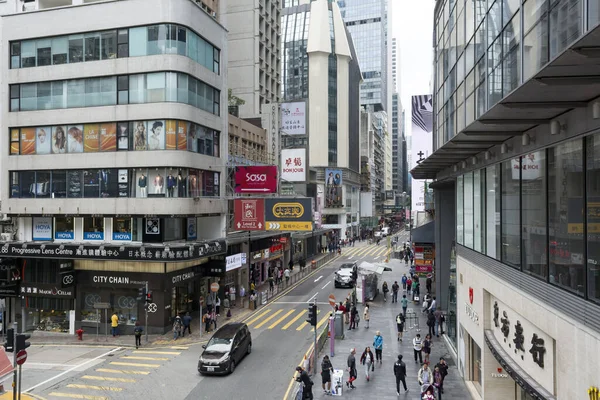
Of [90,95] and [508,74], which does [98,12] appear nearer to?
[90,95]

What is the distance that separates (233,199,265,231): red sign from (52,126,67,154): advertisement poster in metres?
→ 11.6

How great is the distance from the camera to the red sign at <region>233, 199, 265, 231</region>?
108 ft

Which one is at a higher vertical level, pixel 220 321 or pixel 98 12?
pixel 98 12

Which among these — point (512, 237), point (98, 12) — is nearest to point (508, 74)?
point (512, 237)

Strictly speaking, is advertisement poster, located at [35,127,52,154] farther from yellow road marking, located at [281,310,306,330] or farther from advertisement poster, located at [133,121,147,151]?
yellow road marking, located at [281,310,306,330]

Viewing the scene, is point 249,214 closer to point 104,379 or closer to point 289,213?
point 289,213

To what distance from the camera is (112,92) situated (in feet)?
98.2

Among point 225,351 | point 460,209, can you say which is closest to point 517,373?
point 460,209

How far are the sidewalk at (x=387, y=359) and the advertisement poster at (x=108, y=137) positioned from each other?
17861mm

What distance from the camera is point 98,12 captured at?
98.4ft

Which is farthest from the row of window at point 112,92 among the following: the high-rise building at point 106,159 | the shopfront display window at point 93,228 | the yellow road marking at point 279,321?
the yellow road marking at point 279,321

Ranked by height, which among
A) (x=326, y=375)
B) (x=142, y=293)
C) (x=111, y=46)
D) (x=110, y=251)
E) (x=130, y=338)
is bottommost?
(x=130, y=338)

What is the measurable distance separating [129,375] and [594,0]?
20999 mm

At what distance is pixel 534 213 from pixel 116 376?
17.8 meters
